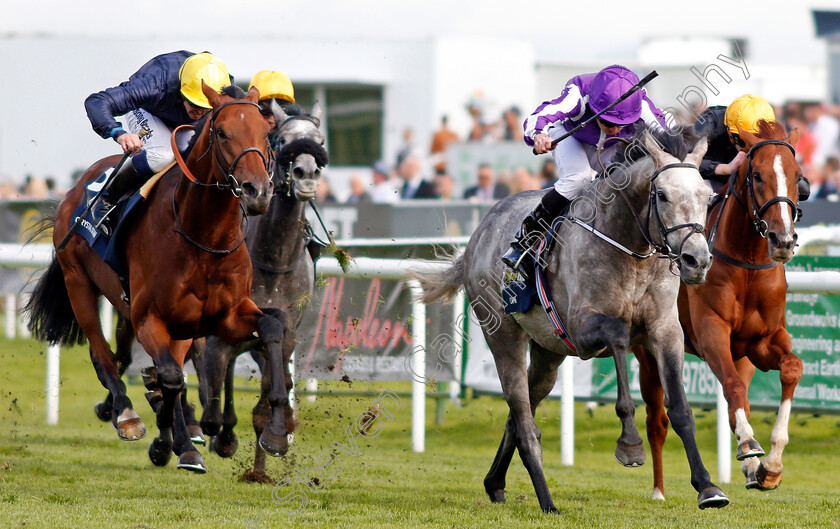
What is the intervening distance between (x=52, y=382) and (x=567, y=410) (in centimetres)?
397

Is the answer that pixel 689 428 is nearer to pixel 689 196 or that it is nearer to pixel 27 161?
pixel 689 196

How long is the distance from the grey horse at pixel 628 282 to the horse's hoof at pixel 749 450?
38 cm

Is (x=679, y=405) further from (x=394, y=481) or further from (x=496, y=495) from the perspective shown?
(x=394, y=481)

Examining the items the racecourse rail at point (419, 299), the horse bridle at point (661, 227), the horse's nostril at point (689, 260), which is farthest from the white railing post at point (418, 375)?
the horse's nostril at point (689, 260)

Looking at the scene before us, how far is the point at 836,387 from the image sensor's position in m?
6.77

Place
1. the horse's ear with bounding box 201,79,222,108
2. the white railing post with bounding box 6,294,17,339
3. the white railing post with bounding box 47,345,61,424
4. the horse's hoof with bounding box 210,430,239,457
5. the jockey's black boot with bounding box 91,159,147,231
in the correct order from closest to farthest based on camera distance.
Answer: the horse's ear with bounding box 201,79,222,108
the jockey's black boot with bounding box 91,159,147,231
the horse's hoof with bounding box 210,430,239,457
the white railing post with bounding box 47,345,61,424
the white railing post with bounding box 6,294,17,339

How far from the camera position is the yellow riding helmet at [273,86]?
635cm

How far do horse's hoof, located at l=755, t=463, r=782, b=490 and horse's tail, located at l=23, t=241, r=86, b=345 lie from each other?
384cm

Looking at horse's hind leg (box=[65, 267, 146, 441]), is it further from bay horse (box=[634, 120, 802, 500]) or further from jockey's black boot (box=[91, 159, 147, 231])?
bay horse (box=[634, 120, 802, 500])

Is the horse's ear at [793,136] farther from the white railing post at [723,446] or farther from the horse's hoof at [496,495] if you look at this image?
the horse's hoof at [496,495]

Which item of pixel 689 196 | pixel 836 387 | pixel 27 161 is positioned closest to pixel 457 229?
pixel 836 387

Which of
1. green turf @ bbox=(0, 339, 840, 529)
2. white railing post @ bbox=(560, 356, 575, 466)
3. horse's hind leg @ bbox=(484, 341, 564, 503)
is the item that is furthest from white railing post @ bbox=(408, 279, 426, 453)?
horse's hind leg @ bbox=(484, 341, 564, 503)

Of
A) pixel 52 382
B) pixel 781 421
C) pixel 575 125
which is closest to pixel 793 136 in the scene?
pixel 575 125

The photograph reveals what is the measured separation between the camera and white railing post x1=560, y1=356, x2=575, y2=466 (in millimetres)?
7238
